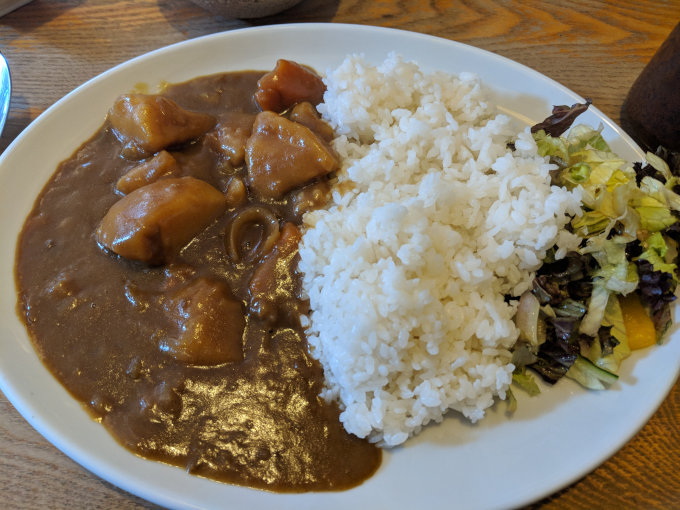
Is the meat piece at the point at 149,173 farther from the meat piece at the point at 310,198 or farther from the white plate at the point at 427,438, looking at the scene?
the meat piece at the point at 310,198

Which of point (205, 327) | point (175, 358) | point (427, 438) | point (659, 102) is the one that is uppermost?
point (659, 102)

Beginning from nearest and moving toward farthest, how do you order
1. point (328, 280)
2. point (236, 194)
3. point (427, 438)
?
point (427, 438), point (328, 280), point (236, 194)

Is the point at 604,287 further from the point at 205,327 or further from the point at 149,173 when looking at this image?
the point at 149,173

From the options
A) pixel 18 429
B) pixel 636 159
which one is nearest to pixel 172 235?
pixel 18 429

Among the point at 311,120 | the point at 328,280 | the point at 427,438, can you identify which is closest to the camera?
the point at 427,438

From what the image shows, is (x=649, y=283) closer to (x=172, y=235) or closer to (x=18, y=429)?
(x=172, y=235)

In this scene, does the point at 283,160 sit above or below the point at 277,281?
above

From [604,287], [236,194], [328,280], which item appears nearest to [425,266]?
[328,280]
